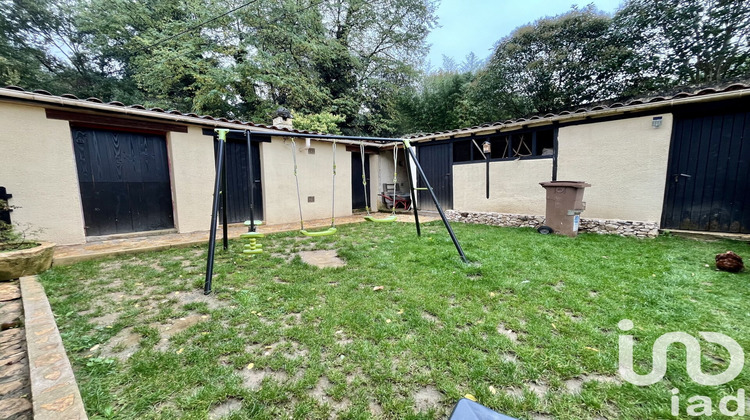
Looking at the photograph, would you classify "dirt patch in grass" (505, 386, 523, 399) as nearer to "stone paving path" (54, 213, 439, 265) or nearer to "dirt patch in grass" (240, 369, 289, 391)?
"dirt patch in grass" (240, 369, 289, 391)

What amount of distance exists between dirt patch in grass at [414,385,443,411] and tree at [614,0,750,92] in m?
14.5

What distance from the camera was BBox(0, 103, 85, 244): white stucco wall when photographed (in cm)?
391

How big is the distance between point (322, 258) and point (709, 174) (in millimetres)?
6812

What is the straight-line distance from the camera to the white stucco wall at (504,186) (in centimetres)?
629

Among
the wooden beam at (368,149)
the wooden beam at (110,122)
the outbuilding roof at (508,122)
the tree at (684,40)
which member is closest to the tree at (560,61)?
the tree at (684,40)

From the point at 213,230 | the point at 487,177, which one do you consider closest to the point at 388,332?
the point at 213,230

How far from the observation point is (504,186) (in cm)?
682

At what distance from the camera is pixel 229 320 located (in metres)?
2.24

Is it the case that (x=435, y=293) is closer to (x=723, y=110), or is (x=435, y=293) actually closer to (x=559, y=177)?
(x=559, y=177)

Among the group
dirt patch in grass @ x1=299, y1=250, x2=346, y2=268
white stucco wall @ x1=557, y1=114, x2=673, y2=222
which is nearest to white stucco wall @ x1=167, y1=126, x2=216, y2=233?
dirt patch in grass @ x1=299, y1=250, x2=346, y2=268

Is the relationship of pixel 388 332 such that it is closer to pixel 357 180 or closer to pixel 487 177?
pixel 487 177

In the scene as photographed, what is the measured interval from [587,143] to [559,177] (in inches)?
33.1

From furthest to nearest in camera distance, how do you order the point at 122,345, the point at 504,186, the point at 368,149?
the point at 368,149, the point at 504,186, the point at 122,345

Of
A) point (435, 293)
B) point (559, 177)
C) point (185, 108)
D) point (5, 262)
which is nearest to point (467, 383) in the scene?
point (435, 293)
